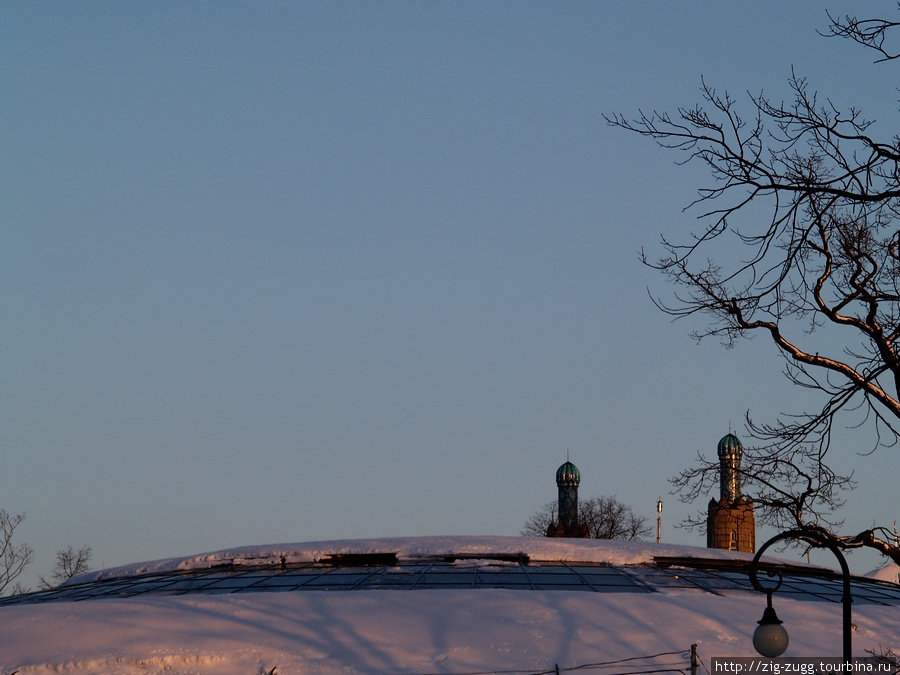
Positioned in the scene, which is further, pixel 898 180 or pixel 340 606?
pixel 340 606

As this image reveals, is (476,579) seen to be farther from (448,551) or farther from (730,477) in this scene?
(730,477)

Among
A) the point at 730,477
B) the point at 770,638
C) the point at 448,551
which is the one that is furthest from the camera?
the point at 448,551

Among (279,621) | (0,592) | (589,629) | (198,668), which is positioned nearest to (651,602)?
(589,629)

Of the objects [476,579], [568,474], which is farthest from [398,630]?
[568,474]

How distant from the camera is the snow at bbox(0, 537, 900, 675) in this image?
14.7 m

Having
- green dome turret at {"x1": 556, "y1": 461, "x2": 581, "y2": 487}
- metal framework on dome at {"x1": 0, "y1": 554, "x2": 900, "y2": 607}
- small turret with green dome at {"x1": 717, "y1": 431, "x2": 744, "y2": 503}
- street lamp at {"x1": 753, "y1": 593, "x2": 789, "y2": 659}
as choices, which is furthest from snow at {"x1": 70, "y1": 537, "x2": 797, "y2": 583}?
green dome turret at {"x1": 556, "y1": 461, "x2": 581, "y2": 487}

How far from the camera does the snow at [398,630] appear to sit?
14742mm

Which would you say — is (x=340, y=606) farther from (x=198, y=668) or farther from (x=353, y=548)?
(x=353, y=548)

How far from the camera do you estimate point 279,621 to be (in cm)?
1655

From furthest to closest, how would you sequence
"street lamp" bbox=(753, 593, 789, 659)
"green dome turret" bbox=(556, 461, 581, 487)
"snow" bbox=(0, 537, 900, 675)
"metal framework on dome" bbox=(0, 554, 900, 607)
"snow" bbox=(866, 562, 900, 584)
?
"green dome turret" bbox=(556, 461, 581, 487), "snow" bbox=(866, 562, 900, 584), "metal framework on dome" bbox=(0, 554, 900, 607), "snow" bbox=(0, 537, 900, 675), "street lamp" bbox=(753, 593, 789, 659)

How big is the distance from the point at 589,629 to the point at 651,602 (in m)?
2.24

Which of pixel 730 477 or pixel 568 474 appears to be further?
pixel 568 474

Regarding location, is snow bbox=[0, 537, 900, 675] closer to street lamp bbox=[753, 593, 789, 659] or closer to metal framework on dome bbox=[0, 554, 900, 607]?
metal framework on dome bbox=[0, 554, 900, 607]

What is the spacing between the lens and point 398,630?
15.9m
